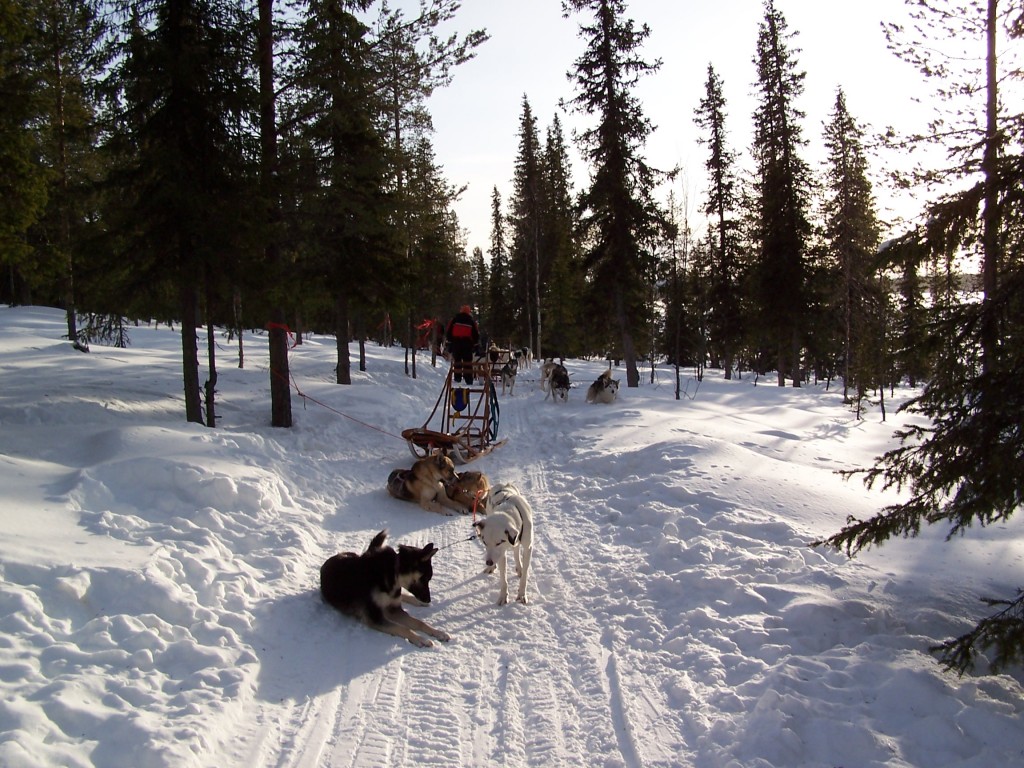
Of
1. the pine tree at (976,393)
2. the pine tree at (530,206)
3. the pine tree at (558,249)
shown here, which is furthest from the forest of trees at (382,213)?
the pine tree at (558,249)

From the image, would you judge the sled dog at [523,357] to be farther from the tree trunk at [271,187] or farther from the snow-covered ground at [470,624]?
the snow-covered ground at [470,624]

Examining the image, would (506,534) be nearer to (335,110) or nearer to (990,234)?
A: (990,234)

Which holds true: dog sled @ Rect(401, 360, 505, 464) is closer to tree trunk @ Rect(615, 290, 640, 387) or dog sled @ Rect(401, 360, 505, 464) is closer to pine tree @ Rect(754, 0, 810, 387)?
tree trunk @ Rect(615, 290, 640, 387)

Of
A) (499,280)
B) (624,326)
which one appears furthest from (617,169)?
(499,280)

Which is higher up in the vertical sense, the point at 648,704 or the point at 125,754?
the point at 125,754

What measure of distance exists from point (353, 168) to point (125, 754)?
921 centimetres

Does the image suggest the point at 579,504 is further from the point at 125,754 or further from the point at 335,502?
the point at 125,754

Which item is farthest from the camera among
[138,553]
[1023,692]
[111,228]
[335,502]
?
[111,228]

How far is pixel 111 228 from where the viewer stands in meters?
9.88

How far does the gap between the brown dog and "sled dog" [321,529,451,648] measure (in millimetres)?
3031

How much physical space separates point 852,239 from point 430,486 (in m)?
20.5

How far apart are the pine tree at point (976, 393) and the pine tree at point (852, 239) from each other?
1685 cm

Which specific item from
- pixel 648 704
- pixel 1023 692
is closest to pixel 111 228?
pixel 648 704

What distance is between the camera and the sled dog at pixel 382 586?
17.1 feet
